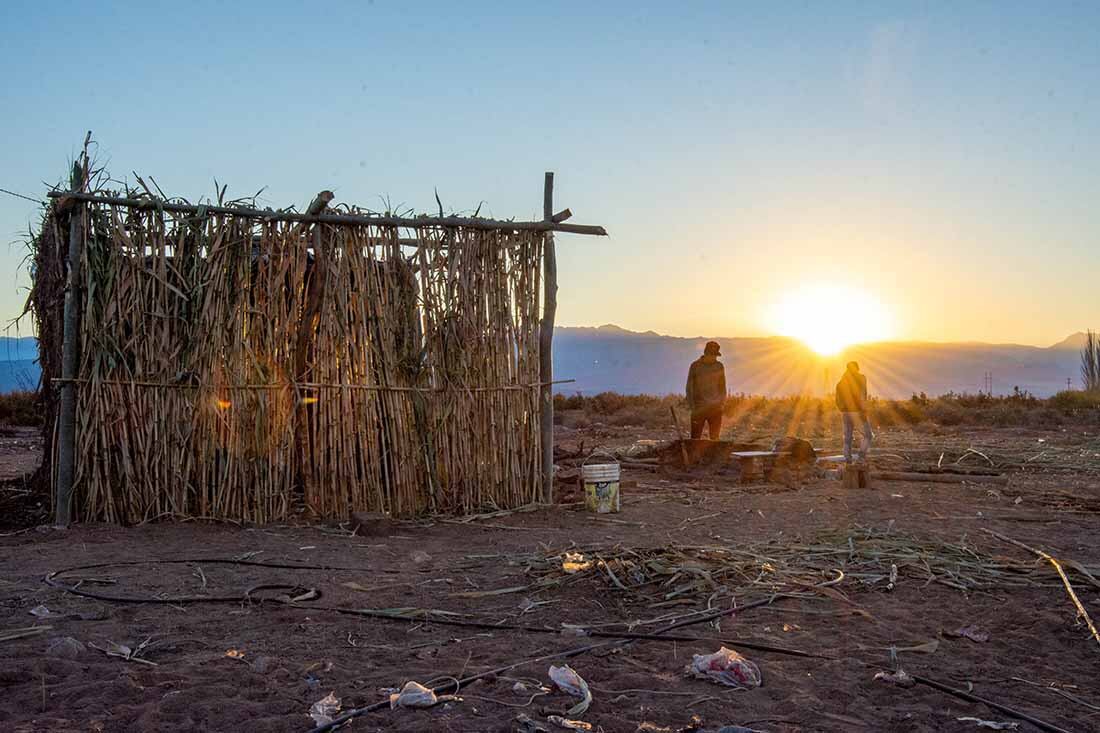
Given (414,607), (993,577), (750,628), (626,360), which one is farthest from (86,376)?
(626,360)

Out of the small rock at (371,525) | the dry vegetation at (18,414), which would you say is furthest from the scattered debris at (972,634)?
the dry vegetation at (18,414)

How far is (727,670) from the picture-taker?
149 inches

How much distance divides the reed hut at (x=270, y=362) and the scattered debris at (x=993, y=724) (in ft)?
17.5

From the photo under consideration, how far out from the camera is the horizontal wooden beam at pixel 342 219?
7.43 metres

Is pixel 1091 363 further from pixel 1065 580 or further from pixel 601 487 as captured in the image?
pixel 1065 580

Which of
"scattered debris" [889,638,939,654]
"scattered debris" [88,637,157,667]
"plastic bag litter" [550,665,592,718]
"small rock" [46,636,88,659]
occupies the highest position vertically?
"small rock" [46,636,88,659]

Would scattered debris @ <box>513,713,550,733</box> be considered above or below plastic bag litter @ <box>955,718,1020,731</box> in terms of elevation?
above

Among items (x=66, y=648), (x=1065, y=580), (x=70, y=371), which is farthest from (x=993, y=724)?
(x=70, y=371)

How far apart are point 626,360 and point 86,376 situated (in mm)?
128085

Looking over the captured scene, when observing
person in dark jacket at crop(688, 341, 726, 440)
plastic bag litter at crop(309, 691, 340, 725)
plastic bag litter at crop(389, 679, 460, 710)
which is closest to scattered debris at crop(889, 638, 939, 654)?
plastic bag litter at crop(389, 679, 460, 710)

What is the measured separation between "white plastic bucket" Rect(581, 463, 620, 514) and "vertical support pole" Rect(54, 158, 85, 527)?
4356 mm

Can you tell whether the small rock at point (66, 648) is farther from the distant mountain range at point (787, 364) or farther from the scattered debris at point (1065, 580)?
the distant mountain range at point (787, 364)

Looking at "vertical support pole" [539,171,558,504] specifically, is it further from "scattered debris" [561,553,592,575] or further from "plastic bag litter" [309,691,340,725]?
"plastic bag litter" [309,691,340,725]

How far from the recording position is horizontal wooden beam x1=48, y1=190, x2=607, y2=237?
7.43 m
